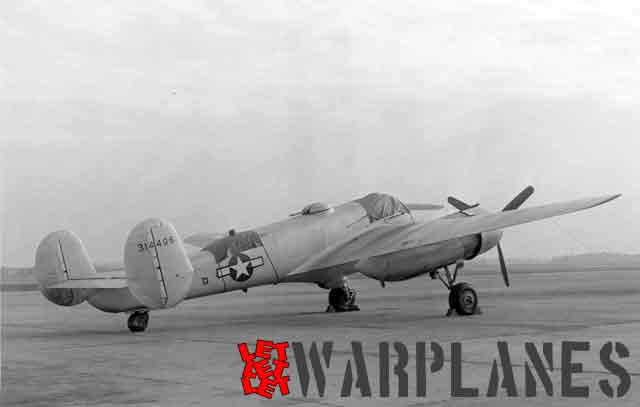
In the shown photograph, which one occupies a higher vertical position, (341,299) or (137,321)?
(137,321)

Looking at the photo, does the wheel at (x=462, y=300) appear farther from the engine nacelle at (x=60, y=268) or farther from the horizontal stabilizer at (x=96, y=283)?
the engine nacelle at (x=60, y=268)

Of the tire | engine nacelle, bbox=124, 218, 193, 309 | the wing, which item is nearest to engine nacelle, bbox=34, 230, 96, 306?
engine nacelle, bbox=124, 218, 193, 309

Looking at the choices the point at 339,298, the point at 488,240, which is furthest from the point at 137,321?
the point at 488,240

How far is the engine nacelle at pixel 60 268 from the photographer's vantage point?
687 inches

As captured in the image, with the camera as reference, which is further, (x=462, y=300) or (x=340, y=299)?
(x=340, y=299)

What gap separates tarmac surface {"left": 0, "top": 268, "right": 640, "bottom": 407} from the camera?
902 cm

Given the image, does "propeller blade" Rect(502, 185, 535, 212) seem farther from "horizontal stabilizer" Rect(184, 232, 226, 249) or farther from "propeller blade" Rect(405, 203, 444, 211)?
"horizontal stabilizer" Rect(184, 232, 226, 249)

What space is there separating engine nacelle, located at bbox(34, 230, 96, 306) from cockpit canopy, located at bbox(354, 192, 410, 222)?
693 cm

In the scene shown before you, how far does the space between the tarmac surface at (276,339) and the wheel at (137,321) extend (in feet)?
0.76

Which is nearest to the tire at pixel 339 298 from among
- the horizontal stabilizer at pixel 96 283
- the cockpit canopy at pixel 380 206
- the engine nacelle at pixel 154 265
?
the cockpit canopy at pixel 380 206

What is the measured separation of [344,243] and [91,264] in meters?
5.83

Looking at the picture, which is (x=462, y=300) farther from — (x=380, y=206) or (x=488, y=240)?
(x=380, y=206)

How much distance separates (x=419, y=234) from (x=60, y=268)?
797 cm

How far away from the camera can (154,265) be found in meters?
16.0
